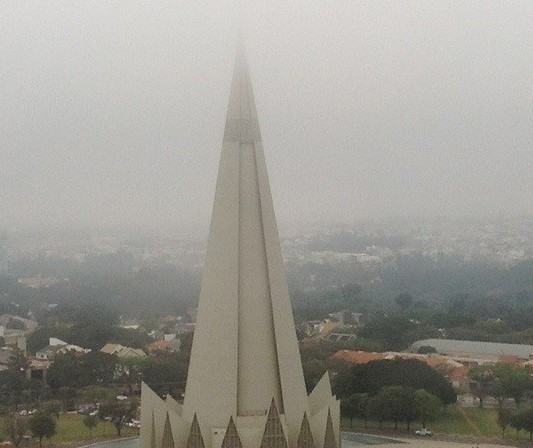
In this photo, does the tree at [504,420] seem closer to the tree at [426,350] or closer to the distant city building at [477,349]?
the distant city building at [477,349]

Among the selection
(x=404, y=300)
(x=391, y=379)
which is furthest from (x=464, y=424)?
(x=404, y=300)

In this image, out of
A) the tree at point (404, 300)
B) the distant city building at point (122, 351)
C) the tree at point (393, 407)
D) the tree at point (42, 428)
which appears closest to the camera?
the tree at point (393, 407)

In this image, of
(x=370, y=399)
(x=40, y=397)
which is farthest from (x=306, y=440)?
(x=40, y=397)

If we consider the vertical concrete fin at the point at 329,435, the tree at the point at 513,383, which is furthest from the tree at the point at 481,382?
the vertical concrete fin at the point at 329,435

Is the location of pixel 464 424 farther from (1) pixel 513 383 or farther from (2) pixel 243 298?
(2) pixel 243 298

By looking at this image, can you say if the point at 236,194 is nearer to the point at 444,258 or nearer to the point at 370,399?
the point at 370,399

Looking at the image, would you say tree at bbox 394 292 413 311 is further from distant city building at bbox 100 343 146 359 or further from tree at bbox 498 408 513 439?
tree at bbox 498 408 513 439

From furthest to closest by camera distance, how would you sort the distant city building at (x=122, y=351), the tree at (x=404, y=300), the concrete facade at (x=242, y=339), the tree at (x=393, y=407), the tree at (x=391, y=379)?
the tree at (x=404, y=300) < the distant city building at (x=122, y=351) < the tree at (x=391, y=379) < the tree at (x=393, y=407) < the concrete facade at (x=242, y=339)
